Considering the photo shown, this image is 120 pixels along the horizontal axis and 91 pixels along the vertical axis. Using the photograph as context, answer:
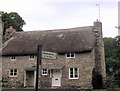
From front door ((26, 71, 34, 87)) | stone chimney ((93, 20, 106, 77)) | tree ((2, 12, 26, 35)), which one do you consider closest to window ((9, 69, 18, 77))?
front door ((26, 71, 34, 87))

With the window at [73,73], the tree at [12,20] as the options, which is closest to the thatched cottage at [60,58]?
the window at [73,73]

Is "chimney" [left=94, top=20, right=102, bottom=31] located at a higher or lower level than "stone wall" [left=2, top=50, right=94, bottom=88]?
higher

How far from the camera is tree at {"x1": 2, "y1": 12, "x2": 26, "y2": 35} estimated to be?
79562mm

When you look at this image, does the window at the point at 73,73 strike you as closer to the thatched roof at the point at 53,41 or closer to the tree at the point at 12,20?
the thatched roof at the point at 53,41

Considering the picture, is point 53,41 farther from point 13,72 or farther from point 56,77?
point 13,72

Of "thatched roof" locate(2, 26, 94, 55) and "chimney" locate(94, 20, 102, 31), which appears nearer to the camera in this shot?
"thatched roof" locate(2, 26, 94, 55)

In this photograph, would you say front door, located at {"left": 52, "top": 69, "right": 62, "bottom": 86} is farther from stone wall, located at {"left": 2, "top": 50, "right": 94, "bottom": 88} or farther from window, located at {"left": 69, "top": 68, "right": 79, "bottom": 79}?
window, located at {"left": 69, "top": 68, "right": 79, "bottom": 79}

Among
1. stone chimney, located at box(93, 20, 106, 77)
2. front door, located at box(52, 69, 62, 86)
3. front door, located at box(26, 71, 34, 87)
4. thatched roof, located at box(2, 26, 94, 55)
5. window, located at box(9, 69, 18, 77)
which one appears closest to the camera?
thatched roof, located at box(2, 26, 94, 55)

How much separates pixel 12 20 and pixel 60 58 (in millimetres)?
43512

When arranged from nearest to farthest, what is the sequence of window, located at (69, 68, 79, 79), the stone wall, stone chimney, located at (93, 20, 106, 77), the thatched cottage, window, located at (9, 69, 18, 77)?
1. the stone wall
2. the thatched cottage
3. window, located at (69, 68, 79, 79)
4. stone chimney, located at (93, 20, 106, 77)
5. window, located at (9, 69, 18, 77)

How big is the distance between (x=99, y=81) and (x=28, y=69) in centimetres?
1100

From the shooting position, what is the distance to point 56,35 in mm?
45312

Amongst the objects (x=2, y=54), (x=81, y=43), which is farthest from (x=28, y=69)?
(x=81, y=43)

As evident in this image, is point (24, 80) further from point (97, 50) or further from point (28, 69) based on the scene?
point (97, 50)
